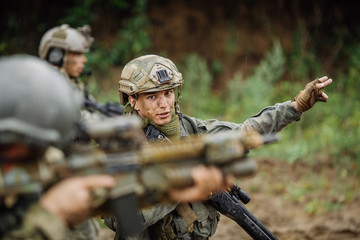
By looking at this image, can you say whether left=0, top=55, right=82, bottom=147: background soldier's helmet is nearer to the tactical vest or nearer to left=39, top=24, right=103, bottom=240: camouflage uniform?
the tactical vest

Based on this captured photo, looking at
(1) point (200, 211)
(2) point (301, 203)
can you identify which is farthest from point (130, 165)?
(2) point (301, 203)

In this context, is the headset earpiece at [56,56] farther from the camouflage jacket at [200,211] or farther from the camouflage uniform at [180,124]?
the camouflage jacket at [200,211]

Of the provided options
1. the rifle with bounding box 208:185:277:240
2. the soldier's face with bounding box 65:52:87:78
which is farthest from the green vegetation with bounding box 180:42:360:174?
the rifle with bounding box 208:185:277:240

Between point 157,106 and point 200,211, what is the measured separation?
825mm

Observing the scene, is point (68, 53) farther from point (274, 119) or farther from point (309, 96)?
point (309, 96)

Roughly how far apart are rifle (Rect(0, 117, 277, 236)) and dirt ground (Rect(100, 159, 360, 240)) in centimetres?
395

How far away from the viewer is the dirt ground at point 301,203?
18.0 feet

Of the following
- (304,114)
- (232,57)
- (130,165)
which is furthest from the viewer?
(232,57)

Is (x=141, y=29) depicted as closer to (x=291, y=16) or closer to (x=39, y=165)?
(x=291, y=16)

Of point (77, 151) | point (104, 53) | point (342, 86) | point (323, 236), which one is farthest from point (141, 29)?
point (77, 151)

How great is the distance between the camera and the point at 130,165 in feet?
6.00

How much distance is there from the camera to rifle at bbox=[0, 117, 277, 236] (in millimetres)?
1736

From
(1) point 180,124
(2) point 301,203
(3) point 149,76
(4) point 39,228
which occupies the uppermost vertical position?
(3) point 149,76

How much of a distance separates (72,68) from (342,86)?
572cm
